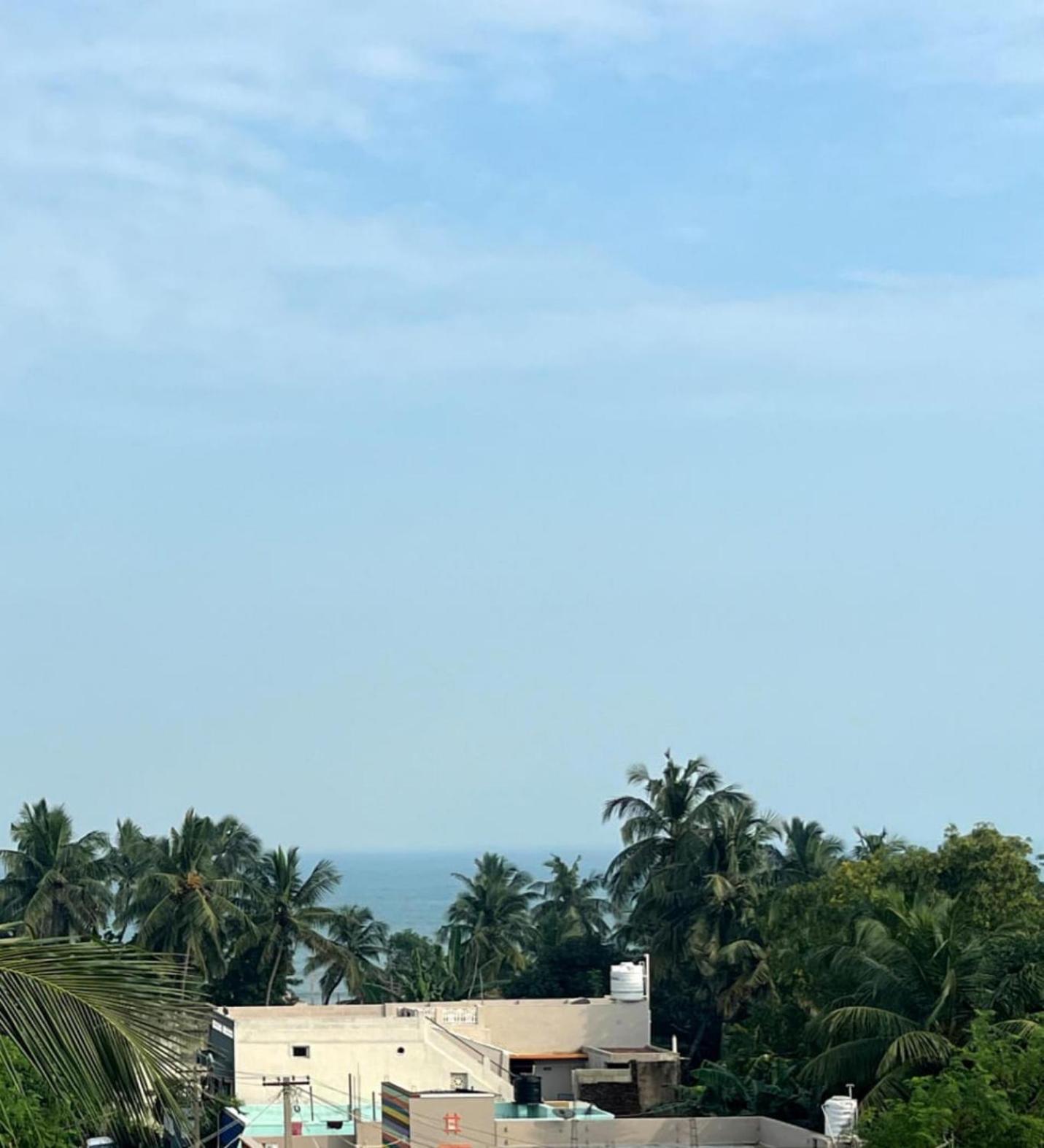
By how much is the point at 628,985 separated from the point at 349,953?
59.0 feet

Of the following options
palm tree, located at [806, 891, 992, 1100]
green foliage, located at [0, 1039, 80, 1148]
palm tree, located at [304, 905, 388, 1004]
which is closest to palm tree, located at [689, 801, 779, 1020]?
palm tree, located at [304, 905, 388, 1004]

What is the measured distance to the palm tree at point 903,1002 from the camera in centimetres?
3634

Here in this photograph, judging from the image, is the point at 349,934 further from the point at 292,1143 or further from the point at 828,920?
the point at 292,1143

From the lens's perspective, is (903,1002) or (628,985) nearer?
(903,1002)

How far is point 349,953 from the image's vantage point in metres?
74.2

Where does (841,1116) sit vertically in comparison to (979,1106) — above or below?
below

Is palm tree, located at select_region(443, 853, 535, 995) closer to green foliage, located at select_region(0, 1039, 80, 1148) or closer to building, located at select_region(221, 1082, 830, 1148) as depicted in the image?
building, located at select_region(221, 1082, 830, 1148)

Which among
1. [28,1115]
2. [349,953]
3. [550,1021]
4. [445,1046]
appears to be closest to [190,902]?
[349,953]

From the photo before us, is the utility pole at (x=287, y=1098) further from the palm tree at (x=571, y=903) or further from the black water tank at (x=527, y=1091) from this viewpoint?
the palm tree at (x=571, y=903)

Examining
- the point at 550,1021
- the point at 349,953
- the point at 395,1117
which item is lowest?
the point at 395,1117

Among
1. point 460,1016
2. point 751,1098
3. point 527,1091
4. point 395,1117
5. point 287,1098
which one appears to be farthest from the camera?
point 460,1016

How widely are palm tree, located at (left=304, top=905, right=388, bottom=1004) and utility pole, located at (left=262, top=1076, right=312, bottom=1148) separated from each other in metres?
26.3

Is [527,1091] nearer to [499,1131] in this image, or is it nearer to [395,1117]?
[499,1131]

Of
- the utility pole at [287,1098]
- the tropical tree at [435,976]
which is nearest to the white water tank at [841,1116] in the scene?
the utility pole at [287,1098]
